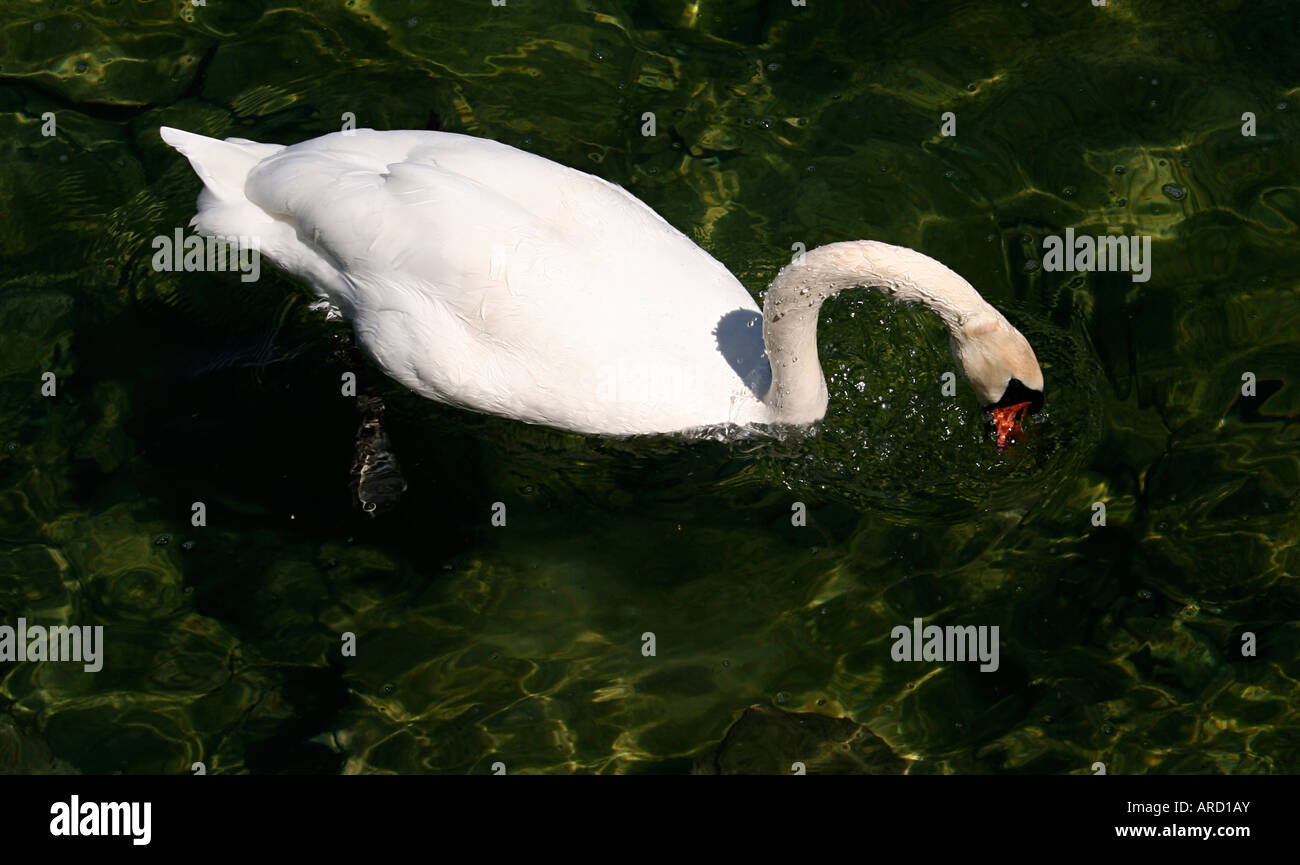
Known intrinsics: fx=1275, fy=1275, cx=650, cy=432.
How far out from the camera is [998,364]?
5297 mm

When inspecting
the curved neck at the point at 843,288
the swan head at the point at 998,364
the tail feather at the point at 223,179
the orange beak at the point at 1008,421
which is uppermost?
the tail feather at the point at 223,179

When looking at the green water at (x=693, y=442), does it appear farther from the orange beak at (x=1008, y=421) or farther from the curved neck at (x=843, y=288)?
the curved neck at (x=843, y=288)

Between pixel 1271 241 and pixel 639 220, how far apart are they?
3667 millimetres

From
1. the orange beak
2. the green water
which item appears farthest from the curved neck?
the green water

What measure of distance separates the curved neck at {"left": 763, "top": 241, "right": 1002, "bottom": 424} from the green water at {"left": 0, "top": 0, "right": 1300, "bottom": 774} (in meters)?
0.68

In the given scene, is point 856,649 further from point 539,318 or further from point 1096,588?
point 539,318

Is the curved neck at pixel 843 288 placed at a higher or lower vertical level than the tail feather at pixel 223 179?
lower

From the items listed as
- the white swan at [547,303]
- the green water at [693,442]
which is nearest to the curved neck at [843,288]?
the white swan at [547,303]

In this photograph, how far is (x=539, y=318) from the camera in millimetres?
5586

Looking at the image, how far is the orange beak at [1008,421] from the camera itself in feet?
18.5

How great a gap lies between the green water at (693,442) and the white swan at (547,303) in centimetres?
49

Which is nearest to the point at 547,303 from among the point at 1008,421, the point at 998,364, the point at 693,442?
the point at 693,442

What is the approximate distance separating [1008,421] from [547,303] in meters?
2.13

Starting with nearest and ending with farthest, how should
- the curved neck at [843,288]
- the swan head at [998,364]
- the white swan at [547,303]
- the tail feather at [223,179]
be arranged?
the curved neck at [843,288], the swan head at [998,364], the white swan at [547,303], the tail feather at [223,179]
